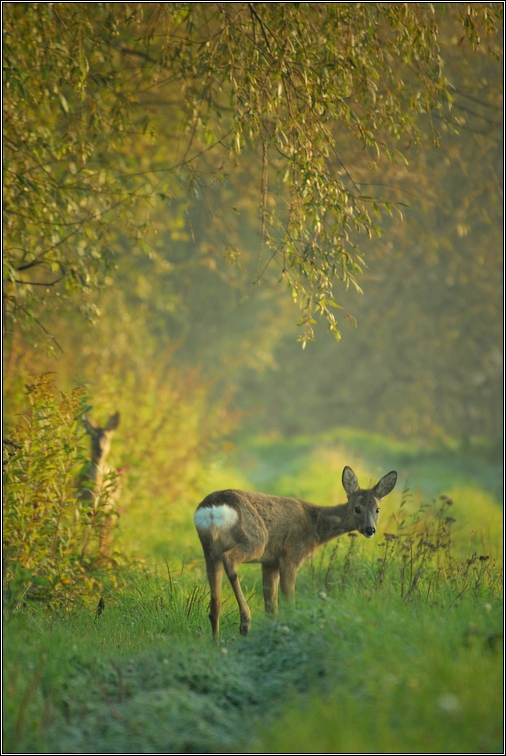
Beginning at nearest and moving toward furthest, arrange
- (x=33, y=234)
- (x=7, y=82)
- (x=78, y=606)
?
1. (x=78, y=606)
2. (x=7, y=82)
3. (x=33, y=234)

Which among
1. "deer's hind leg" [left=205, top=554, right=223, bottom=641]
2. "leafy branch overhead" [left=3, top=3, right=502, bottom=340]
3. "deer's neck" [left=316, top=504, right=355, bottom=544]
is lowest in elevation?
"deer's hind leg" [left=205, top=554, right=223, bottom=641]

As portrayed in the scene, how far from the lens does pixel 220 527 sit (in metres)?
6.12

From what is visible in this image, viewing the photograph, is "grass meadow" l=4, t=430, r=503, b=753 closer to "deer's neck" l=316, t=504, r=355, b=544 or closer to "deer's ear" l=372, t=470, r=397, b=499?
"deer's neck" l=316, t=504, r=355, b=544

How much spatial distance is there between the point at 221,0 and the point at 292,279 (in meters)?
3.03

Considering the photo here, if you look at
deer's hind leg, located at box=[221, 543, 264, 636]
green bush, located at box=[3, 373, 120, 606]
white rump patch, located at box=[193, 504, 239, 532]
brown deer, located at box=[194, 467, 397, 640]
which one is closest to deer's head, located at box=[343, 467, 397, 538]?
brown deer, located at box=[194, 467, 397, 640]

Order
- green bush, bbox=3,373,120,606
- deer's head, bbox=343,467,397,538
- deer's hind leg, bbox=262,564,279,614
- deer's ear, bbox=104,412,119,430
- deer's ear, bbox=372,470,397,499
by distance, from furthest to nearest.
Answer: deer's ear, bbox=104,412,119,430 < deer's ear, bbox=372,470,397,499 < deer's head, bbox=343,467,397,538 < deer's hind leg, bbox=262,564,279,614 < green bush, bbox=3,373,120,606

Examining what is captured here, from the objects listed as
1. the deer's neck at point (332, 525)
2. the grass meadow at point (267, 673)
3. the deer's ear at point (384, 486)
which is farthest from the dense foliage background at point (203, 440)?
the deer's ear at point (384, 486)

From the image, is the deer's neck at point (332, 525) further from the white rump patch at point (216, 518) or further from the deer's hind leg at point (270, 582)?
the white rump patch at point (216, 518)

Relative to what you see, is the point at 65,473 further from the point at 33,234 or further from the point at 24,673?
the point at 33,234

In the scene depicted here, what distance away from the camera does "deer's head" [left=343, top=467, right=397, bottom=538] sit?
23.0 feet

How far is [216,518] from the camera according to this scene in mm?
6102

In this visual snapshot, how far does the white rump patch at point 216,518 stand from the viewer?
20.0 feet

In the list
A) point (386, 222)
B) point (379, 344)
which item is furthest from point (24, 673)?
point (379, 344)

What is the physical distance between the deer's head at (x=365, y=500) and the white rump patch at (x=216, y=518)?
136 centimetres
